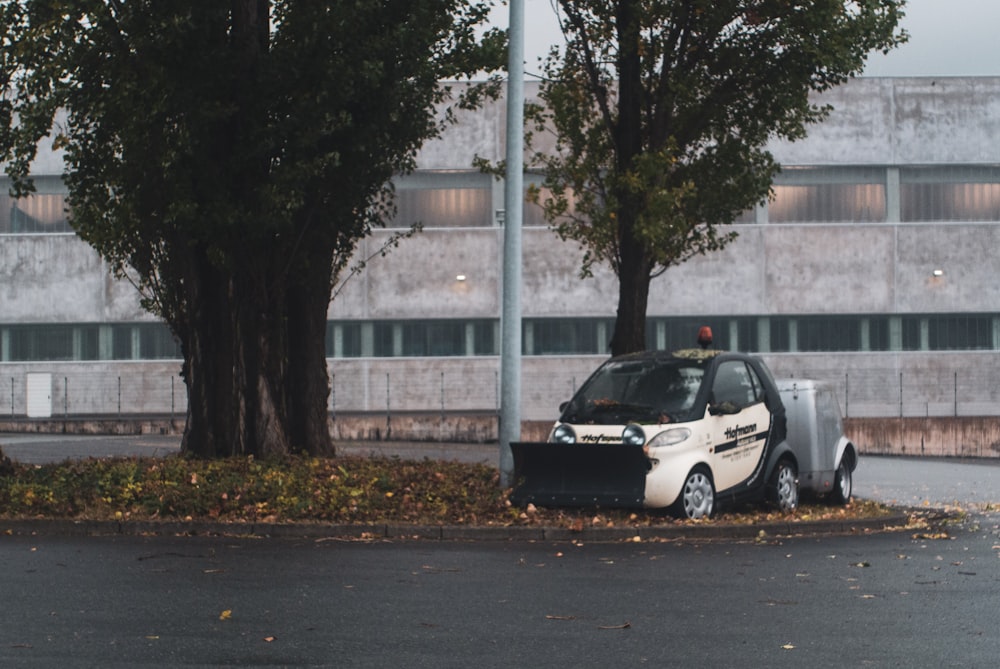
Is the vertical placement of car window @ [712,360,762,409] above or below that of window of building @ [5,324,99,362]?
below

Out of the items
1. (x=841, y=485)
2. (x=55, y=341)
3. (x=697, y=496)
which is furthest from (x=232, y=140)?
Answer: (x=55, y=341)

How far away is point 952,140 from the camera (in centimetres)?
4912

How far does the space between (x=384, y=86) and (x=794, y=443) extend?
233 inches

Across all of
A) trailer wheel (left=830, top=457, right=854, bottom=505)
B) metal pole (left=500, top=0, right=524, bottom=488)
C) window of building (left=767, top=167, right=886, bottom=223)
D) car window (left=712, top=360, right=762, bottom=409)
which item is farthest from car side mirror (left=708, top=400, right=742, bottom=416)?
window of building (left=767, top=167, right=886, bottom=223)

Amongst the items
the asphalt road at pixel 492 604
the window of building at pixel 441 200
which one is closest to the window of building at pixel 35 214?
the window of building at pixel 441 200

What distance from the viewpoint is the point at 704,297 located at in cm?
4844

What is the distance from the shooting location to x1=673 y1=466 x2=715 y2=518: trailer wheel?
614 inches

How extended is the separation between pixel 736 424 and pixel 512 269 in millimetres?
2833

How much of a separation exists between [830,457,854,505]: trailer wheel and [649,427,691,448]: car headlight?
309 centimetres

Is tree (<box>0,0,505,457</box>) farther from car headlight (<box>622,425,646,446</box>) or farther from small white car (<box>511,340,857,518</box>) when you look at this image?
car headlight (<box>622,425,646,446</box>)

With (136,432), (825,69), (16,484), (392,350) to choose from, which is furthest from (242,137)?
(392,350)

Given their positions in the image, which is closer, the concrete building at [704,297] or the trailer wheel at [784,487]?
the trailer wheel at [784,487]

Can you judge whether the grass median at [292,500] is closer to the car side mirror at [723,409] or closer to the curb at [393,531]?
the curb at [393,531]

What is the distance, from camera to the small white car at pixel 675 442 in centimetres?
1552
